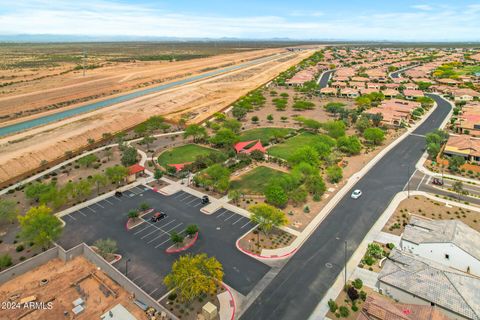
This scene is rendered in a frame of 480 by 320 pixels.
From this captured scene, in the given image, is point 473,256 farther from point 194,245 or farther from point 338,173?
point 194,245

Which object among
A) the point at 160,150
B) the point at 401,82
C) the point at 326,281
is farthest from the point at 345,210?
the point at 401,82

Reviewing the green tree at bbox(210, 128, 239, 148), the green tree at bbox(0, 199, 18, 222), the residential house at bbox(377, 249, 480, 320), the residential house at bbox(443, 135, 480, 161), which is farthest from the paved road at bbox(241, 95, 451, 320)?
the green tree at bbox(0, 199, 18, 222)

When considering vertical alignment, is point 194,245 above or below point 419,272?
below

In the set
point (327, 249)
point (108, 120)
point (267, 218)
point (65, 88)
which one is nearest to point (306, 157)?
point (267, 218)

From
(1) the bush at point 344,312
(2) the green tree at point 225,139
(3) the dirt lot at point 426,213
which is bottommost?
(3) the dirt lot at point 426,213

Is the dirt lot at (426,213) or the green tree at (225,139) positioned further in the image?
the green tree at (225,139)

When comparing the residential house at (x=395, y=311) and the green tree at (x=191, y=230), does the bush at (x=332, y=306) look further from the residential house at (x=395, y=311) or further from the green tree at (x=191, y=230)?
the green tree at (x=191, y=230)

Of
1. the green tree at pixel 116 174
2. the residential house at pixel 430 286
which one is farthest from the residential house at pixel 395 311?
the green tree at pixel 116 174
